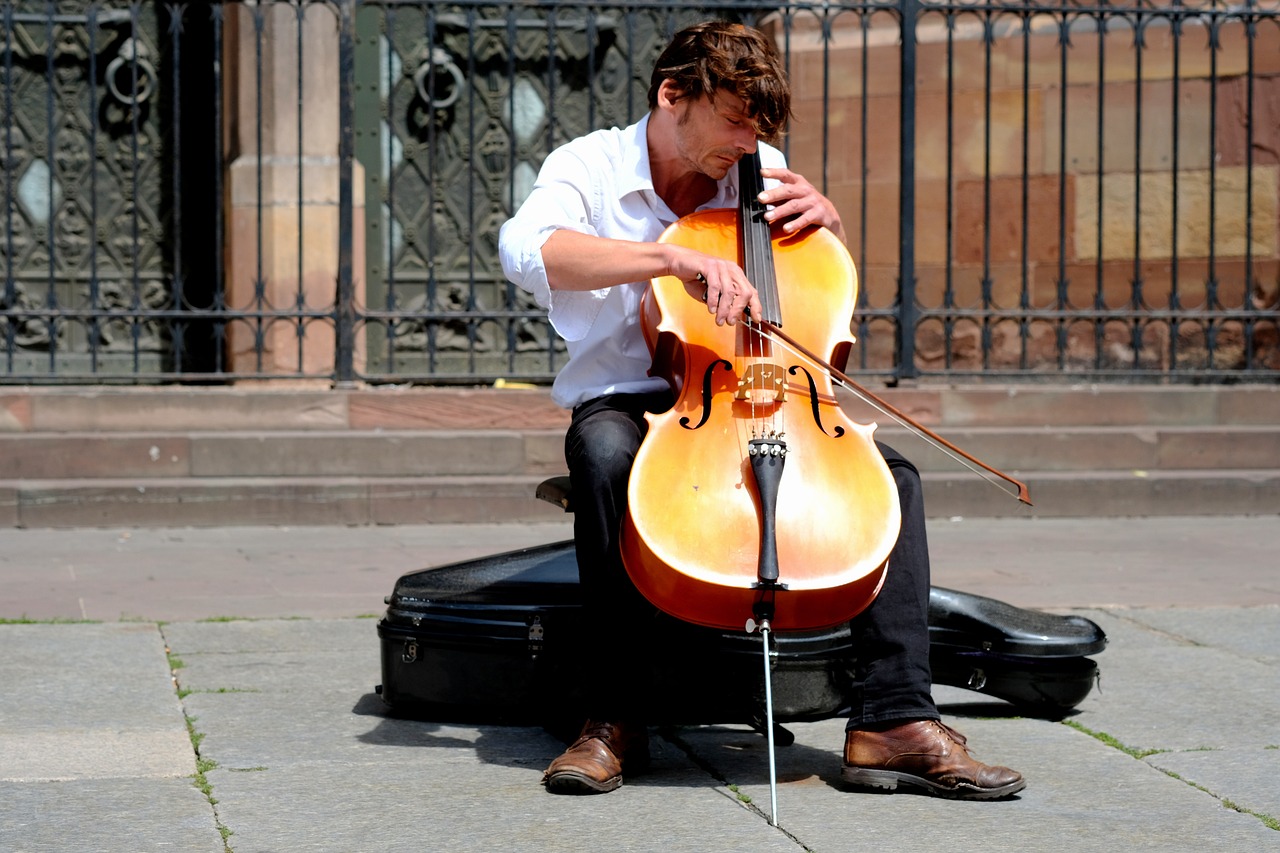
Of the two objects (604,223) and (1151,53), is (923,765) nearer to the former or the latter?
(604,223)

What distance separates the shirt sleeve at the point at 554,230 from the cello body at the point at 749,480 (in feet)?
0.81

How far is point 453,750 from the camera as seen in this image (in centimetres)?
334

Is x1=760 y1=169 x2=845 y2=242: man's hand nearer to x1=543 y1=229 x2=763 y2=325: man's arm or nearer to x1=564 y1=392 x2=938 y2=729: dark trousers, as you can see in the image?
x1=543 y1=229 x2=763 y2=325: man's arm

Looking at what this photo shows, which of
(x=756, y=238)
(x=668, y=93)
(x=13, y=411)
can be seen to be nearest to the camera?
(x=756, y=238)

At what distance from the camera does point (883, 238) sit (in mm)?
8992


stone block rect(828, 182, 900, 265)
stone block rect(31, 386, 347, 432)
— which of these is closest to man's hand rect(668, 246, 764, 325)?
stone block rect(31, 386, 347, 432)

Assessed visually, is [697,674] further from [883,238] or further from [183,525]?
[883,238]

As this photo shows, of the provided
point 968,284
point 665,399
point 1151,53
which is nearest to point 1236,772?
point 665,399

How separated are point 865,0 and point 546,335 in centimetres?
227

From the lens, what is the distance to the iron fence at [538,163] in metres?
8.23

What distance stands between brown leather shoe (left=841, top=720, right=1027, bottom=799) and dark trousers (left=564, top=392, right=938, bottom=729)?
32mm

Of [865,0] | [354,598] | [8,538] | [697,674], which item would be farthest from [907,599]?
[865,0]

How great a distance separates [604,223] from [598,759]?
1068 millimetres

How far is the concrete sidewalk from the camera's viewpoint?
2.76m
